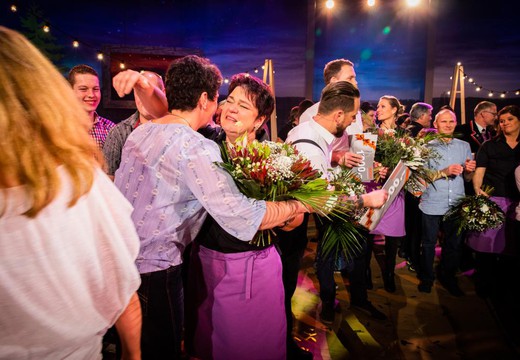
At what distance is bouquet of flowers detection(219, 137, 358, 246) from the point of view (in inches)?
69.9

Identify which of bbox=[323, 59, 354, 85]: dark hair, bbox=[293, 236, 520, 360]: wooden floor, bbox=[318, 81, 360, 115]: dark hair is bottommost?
bbox=[293, 236, 520, 360]: wooden floor

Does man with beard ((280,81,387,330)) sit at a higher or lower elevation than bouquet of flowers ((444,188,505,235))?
higher

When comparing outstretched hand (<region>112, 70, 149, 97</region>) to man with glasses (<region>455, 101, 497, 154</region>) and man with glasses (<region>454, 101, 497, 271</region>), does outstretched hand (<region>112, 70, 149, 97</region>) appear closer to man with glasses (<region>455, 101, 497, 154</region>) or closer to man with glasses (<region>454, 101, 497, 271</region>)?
man with glasses (<region>454, 101, 497, 271</region>)

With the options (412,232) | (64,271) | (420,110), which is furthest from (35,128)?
(420,110)

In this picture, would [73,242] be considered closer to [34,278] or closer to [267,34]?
[34,278]

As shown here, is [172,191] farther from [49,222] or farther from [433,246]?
[433,246]

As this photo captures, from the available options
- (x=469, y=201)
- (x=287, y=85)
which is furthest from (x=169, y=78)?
(x=287, y=85)

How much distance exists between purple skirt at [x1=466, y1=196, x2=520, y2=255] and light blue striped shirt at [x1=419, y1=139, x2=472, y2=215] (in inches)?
19.8

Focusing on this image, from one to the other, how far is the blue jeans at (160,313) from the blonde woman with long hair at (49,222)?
2.08 ft

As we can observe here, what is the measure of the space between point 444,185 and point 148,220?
396 cm

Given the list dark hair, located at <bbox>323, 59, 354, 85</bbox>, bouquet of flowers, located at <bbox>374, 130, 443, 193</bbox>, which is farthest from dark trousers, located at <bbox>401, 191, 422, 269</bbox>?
dark hair, located at <bbox>323, 59, 354, 85</bbox>

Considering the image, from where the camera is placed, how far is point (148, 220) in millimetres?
1612

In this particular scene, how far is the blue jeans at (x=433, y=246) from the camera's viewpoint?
4277 millimetres

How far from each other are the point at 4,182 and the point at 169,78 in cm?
116
